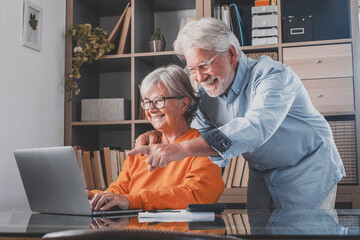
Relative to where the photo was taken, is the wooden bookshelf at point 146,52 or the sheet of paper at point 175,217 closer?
the sheet of paper at point 175,217

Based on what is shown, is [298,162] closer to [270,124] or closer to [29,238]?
[270,124]

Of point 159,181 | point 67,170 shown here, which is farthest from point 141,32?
point 67,170

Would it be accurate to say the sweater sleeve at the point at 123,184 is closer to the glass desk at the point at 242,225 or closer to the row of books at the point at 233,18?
the glass desk at the point at 242,225

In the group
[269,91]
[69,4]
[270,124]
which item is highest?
[69,4]

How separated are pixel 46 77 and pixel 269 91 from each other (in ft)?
6.36

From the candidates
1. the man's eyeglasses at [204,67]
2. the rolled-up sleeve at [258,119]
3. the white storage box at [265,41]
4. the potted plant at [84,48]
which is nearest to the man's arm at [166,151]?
the rolled-up sleeve at [258,119]

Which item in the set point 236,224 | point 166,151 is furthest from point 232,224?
point 166,151

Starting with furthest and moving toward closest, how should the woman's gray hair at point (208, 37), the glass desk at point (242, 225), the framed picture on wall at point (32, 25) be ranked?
the framed picture on wall at point (32, 25) < the woman's gray hair at point (208, 37) < the glass desk at point (242, 225)

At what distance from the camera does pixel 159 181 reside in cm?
187

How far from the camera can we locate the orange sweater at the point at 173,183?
1686mm

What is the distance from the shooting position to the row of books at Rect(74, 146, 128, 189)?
3.22 meters

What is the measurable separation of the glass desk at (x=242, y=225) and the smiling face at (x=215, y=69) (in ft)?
1.95

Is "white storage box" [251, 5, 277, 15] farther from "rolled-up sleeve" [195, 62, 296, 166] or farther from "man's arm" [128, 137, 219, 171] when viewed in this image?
"man's arm" [128, 137, 219, 171]

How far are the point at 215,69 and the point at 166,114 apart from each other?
29 centimetres
